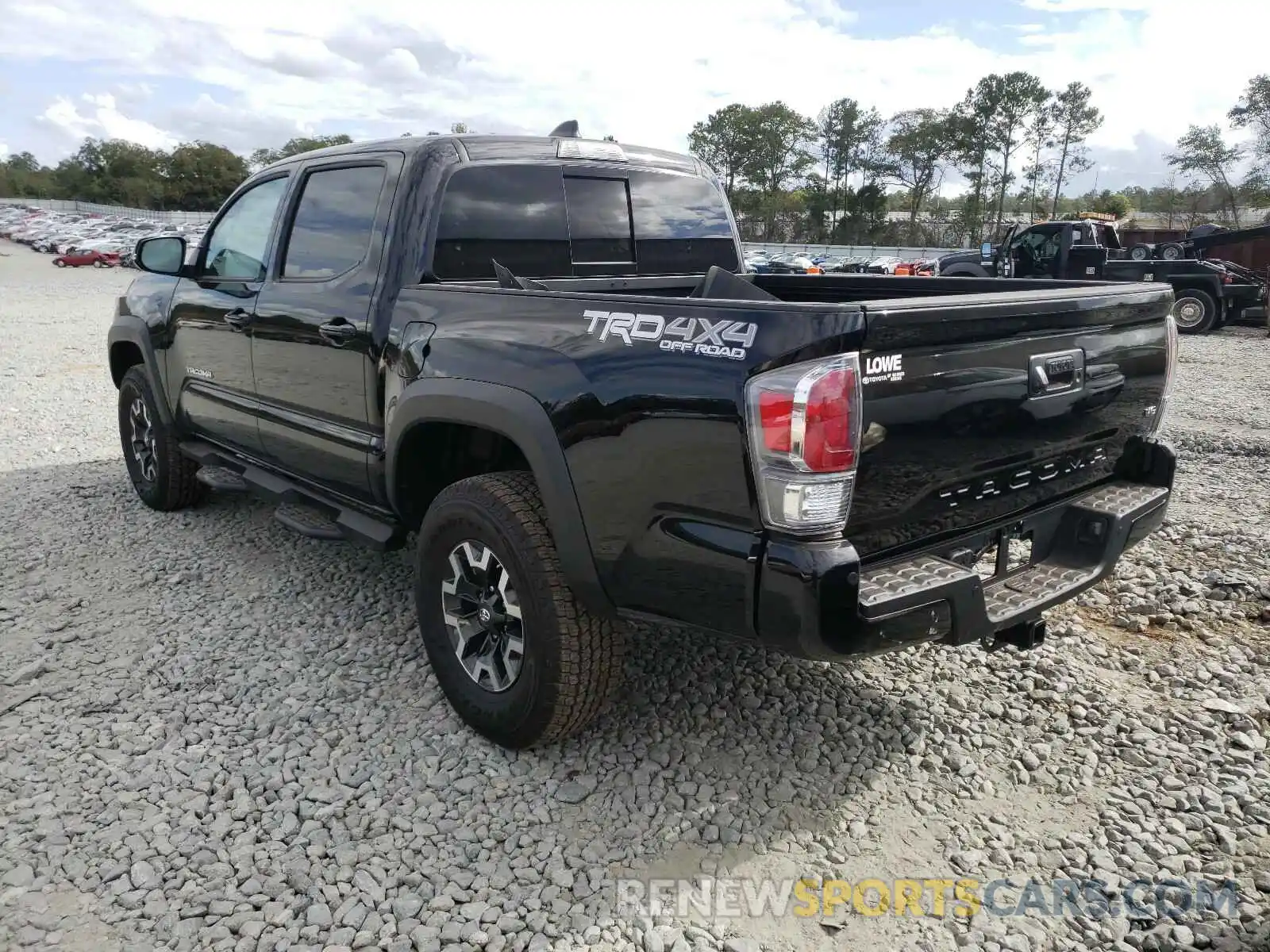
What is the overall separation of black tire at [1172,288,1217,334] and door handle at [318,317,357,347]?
16361 millimetres

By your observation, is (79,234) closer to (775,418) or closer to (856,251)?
(856,251)

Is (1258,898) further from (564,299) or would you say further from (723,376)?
(564,299)

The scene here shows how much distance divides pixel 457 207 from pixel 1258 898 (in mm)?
3228

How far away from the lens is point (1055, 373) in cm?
266

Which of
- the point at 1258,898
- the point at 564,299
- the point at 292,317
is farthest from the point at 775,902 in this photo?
the point at 292,317

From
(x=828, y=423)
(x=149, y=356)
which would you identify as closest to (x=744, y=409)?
(x=828, y=423)

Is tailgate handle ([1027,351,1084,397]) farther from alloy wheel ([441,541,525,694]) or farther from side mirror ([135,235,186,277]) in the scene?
side mirror ([135,235,186,277])

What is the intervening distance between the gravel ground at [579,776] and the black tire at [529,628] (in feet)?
0.61

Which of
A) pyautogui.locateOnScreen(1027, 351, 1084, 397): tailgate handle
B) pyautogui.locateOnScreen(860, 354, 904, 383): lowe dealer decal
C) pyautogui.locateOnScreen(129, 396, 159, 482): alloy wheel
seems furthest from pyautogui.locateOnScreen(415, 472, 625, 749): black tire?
pyautogui.locateOnScreen(129, 396, 159, 482): alloy wheel

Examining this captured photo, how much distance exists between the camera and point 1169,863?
252 cm

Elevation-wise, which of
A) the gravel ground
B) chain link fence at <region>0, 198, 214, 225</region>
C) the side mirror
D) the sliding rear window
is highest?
chain link fence at <region>0, 198, 214, 225</region>

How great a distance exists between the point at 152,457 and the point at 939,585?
477cm

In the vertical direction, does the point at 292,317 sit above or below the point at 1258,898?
above

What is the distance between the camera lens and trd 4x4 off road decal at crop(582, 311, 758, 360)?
223 centimetres
